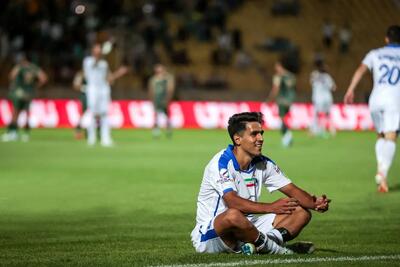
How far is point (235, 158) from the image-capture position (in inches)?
362

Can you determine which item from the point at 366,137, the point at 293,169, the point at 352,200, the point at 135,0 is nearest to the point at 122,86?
the point at 135,0

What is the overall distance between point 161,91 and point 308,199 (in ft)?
83.5

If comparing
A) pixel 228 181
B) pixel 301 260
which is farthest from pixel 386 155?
pixel 301 260

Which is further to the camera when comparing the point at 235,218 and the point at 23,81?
the point at 23,81

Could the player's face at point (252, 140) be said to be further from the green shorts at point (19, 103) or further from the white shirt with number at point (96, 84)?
the green shorts at point (19, 103)

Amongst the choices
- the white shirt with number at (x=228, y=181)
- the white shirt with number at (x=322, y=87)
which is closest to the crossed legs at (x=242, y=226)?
the white shirt with number at (x=228, y=181)

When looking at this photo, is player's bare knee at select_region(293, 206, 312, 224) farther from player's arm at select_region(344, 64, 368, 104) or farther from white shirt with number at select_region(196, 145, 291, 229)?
player's arm at select_region(344, 64, 368, 104)

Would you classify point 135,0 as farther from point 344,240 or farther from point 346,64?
point 344,240

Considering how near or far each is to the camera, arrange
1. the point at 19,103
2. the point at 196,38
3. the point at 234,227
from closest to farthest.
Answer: the point at 234,227, the point at 19,103, the point at 196,38

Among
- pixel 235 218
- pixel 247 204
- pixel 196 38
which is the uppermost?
pixel 196 38

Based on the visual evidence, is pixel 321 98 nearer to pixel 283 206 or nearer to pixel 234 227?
pixel 283 206

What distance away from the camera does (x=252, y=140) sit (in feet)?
29.9

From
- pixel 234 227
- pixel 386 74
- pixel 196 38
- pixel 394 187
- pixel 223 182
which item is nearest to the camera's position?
pixel 234 227

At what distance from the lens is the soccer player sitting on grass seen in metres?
8.84
